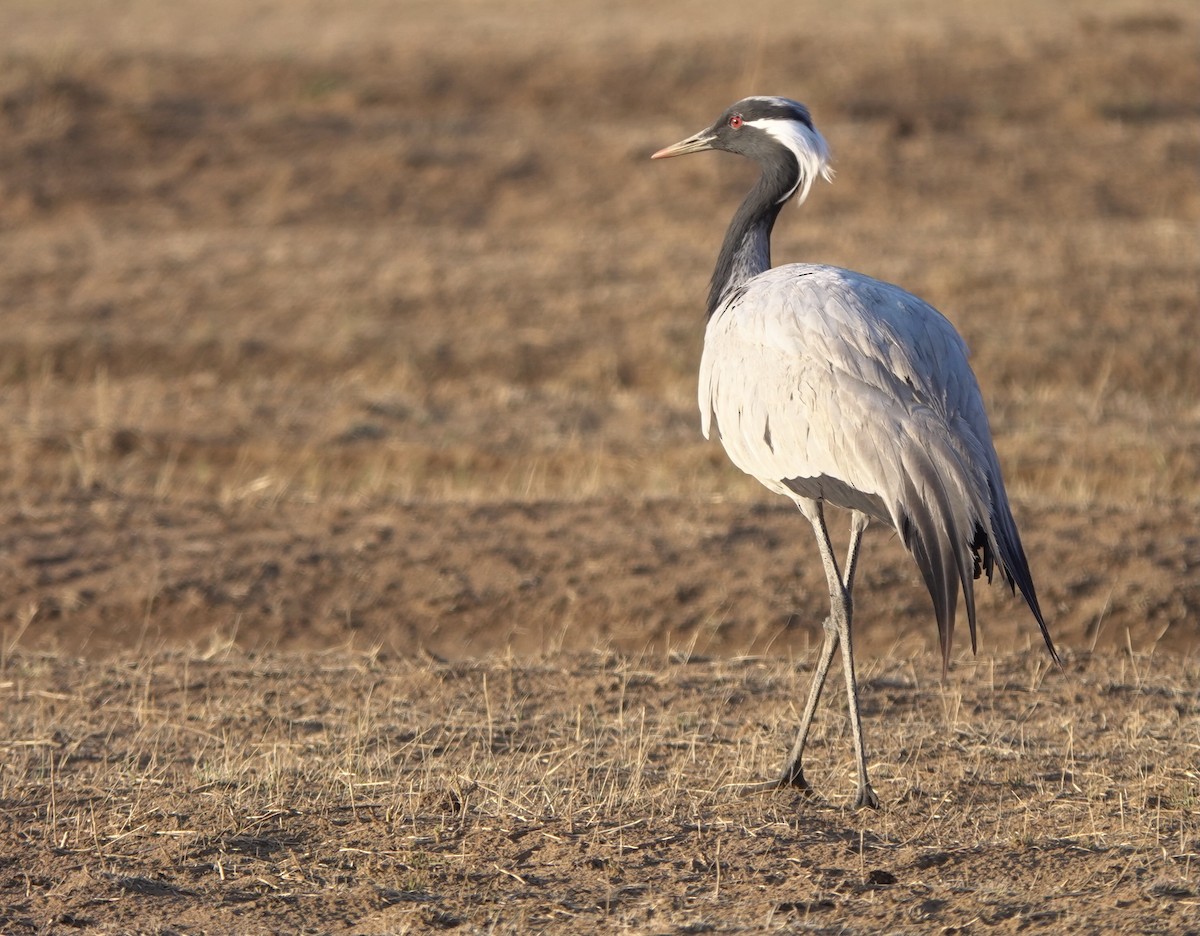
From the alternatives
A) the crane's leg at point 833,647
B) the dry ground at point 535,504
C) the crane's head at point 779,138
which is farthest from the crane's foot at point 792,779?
the crane's head at point 779,138

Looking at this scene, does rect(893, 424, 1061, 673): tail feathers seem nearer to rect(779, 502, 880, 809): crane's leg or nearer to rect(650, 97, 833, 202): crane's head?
rect(779, 502, 880, 809): crane's leg

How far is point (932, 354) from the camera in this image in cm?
527

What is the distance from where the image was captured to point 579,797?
5227mm

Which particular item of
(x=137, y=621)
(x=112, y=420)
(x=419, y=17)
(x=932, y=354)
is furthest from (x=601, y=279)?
(x=419, y=17)

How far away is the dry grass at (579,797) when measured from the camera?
4.37 metres

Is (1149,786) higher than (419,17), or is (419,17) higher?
(419,17)

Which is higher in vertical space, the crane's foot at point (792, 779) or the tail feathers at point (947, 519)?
the tail feathers at point (947, 519)

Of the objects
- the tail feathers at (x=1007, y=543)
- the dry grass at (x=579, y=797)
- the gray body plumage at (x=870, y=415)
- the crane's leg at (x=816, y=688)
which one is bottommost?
the dry grass at (x=579, y=797)

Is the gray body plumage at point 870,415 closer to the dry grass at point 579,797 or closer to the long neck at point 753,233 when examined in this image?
the long neck at point 753,233

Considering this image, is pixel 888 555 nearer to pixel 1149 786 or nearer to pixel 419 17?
pixel 1149 786

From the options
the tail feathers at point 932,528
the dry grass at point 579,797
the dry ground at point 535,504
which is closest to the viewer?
the dry grass at point 579,797

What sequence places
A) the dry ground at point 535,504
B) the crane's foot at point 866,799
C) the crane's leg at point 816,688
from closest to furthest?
the dry ground at point 535,504, the crane's foot at point 866,799, the crane's leg at point 816,688

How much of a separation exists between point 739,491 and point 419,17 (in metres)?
23.8

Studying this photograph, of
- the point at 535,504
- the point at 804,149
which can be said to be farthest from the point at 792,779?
the point at 535,504
